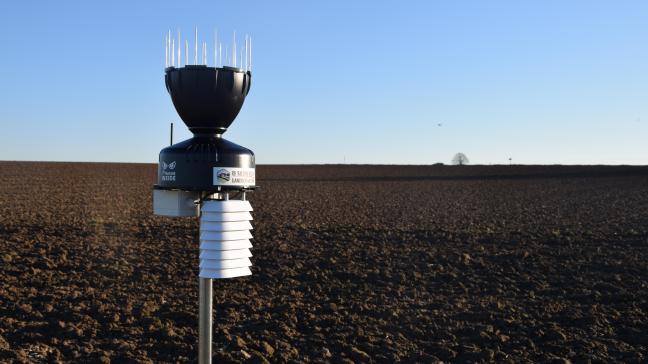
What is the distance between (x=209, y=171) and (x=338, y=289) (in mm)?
4832

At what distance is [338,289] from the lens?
779 cm

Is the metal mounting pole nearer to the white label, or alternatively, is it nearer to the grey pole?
the grey pole

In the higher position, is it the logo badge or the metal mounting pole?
the logo badge

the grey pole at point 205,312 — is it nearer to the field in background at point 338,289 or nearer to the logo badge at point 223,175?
the logo badge at point 223,175

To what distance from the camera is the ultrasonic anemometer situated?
3150 millimetres

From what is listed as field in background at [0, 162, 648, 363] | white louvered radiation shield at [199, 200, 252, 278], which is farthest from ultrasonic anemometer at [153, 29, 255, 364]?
field in background at [0, 162, 648, 363]

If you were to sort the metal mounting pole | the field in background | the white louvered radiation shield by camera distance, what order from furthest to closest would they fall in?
the field in background
the metal mounting pole
the white louvered radiation shield

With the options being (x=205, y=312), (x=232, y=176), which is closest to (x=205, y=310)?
(x=205, y=312)

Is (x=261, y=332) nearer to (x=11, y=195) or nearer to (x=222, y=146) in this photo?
(x=222, y=146)

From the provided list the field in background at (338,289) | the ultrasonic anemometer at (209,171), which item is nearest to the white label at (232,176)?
the ultrasonic anemometer at (209,171)

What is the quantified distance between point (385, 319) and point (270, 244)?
13.9 feet

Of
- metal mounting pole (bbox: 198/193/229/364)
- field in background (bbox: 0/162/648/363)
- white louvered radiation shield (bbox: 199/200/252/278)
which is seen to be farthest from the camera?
field in background (bbox: 0/162/648/363)

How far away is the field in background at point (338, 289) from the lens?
5815 millimetres

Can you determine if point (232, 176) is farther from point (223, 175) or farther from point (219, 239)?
point (219, 239)
